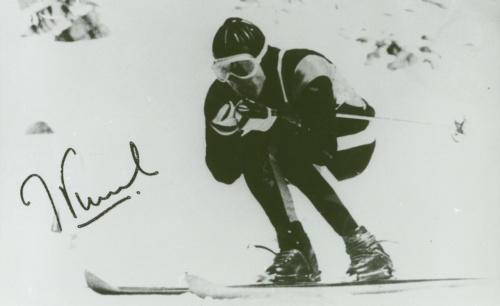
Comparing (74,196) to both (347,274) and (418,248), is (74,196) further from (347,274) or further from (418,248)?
(418,248)

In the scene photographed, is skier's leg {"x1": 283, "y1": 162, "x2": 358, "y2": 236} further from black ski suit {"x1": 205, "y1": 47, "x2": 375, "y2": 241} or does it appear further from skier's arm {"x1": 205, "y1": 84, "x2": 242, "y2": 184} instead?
skier's arm {"x1": 205, "y1": 84, "x2": 242, "y2": 184}

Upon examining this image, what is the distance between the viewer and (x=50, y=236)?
1097 millimetres

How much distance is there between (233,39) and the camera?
1.15 m

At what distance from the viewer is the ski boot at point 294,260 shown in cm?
111

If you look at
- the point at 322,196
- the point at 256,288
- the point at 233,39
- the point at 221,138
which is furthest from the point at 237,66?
the point at 256,288

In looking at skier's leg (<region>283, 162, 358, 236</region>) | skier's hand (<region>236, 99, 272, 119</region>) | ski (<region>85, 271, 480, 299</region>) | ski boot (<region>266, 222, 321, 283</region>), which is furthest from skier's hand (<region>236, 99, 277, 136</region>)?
ski (<region>85, 271, 480, 299</region>)

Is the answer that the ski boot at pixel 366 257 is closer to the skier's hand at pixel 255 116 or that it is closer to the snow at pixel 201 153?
the snow at pixel 201 153

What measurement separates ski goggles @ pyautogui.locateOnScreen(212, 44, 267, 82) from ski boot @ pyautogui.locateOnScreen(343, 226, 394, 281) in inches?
16.2

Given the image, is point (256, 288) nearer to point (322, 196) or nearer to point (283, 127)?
point (322, 196)

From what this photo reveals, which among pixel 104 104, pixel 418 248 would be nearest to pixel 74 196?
pixel 104 104

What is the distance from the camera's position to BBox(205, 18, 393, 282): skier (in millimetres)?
1140

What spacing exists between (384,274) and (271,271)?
0.79 ft

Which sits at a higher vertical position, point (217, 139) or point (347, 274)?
point (217, 139)

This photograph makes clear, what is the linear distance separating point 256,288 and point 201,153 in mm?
304
